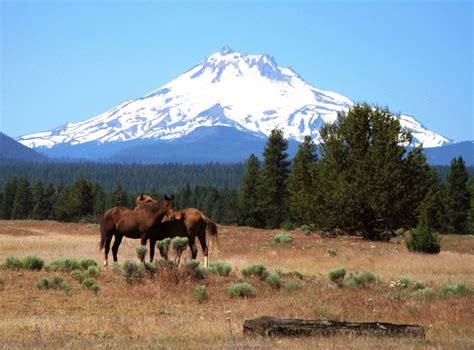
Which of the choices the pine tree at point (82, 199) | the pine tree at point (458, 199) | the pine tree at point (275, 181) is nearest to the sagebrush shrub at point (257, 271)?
the pine tree at point (275, 181)

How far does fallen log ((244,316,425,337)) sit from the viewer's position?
44.3 ft

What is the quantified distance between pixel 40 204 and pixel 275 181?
5810 centimetres

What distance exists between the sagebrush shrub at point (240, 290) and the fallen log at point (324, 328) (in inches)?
256

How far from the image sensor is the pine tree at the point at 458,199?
8881 cm

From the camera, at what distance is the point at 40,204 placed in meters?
128

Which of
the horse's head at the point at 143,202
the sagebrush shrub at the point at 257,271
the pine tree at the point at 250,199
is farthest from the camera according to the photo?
the pine tree at the point at 250,199

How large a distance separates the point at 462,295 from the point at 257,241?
2266 centimetres

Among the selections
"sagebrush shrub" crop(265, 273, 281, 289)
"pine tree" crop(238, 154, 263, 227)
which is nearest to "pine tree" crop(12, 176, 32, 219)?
"pine tree" crop(238, 154, 263, 227)

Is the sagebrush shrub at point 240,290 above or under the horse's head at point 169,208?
under

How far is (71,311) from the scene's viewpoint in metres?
18.1

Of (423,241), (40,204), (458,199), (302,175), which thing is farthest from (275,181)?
(40,204)

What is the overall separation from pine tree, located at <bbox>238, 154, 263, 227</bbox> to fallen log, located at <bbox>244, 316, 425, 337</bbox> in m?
73.2


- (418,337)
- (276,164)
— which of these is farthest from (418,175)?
(276,164)

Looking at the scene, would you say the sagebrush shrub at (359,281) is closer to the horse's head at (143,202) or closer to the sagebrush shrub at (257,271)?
the sagebrush shrub at (257,271)
